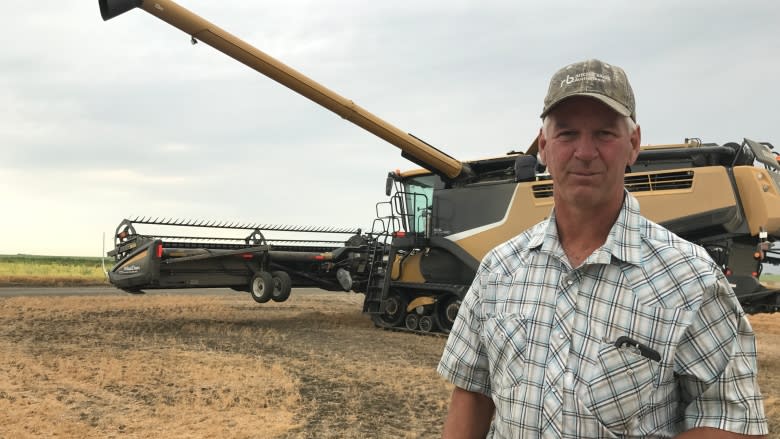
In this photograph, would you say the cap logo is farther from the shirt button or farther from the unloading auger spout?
the unloading auger spout

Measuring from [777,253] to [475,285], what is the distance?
29.8ft

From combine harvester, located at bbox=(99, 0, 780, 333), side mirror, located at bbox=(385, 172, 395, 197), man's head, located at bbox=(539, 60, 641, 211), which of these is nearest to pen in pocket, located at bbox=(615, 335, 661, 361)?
man's head, located at bbox=(539, 60, 641, 211)

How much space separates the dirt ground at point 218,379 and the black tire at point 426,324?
34 cm

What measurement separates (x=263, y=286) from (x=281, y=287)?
0.35 metres

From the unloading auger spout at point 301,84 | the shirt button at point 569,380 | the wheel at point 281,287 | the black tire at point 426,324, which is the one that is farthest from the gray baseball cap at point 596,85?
the wheel at point 281,287

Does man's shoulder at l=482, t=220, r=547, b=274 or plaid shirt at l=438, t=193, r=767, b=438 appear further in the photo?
man's shoulder at l=482, t=220, r=547, b=274

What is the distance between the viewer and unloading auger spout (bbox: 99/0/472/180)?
10.7 m

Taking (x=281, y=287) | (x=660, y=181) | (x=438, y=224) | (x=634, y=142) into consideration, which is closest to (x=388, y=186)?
(x=438, y=224)

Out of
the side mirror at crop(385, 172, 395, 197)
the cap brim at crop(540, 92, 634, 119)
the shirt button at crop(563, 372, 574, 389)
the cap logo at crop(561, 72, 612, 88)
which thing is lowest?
the shirt button at crop(563, 372, 574, 389)

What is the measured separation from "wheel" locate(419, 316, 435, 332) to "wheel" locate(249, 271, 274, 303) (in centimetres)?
275

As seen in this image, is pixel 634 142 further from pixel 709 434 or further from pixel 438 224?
pixel 438 224

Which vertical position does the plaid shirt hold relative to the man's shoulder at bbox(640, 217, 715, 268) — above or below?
below

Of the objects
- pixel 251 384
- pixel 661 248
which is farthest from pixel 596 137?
pixel 251 384

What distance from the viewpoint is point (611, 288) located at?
4.51 feet
